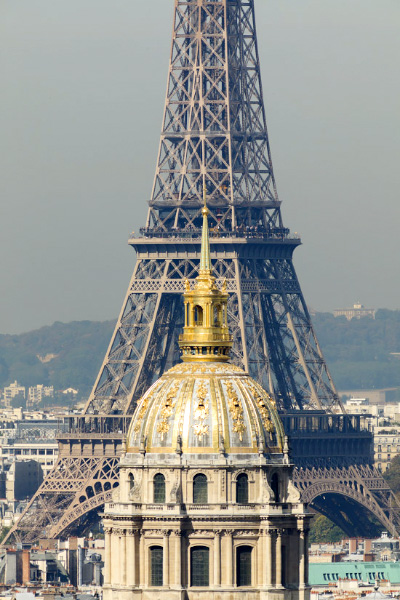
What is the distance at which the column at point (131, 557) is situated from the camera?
53344 millimetres

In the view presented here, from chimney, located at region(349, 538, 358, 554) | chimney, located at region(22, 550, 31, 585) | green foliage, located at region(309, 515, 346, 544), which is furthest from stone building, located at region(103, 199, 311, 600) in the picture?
green foliage, located at region(309, 515, 346, 544)

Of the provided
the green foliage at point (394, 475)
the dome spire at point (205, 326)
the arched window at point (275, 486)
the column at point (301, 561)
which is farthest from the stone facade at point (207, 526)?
the green foliage at point (394, 475)

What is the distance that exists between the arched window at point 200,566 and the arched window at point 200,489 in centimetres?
84

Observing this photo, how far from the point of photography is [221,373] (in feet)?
178

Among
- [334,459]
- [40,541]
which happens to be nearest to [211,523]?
[40,541]

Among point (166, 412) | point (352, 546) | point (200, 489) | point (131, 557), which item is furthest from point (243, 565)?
point (352, 546)

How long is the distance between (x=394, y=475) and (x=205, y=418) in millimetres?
130492

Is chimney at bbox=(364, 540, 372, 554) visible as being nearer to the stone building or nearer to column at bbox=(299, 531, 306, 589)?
column at bbox=(299, 531, 306, 589)

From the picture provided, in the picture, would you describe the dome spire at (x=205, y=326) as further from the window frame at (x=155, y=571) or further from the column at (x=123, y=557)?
the window frame at (x=155, y=571)

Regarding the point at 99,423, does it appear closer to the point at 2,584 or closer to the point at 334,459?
the point at 334,459

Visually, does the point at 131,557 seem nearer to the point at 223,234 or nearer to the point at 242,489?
the point at 242,489

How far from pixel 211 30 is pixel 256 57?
271cm

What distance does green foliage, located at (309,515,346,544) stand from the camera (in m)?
156

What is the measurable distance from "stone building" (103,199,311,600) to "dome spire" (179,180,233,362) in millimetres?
1007
